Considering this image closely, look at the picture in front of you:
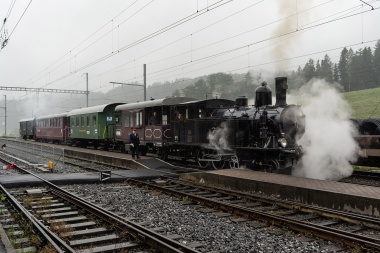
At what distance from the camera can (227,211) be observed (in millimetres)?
7598

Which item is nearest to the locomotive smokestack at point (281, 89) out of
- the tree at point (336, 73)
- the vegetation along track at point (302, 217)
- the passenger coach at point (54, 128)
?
the vegetation along track at point (302, 217)

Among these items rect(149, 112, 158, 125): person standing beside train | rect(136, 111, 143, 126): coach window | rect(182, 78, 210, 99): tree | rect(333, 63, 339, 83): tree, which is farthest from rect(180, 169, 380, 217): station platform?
rect(333, 63, 339, 83): tree

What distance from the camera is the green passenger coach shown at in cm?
2395

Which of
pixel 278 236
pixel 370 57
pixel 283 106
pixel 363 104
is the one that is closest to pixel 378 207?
pixel 278 236

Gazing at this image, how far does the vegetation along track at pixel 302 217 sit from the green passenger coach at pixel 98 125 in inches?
581

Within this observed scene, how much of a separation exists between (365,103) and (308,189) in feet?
133

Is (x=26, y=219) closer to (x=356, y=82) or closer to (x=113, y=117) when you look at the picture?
(x=113, y=117)

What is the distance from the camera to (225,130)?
1351 centimetres

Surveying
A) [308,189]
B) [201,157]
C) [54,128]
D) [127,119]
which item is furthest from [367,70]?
[308,189]

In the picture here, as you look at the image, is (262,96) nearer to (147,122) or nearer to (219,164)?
(219,164)

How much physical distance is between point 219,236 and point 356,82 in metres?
67.4

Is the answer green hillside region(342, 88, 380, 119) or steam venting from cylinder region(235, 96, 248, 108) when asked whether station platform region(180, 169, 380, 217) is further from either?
green hillside region(342, 88, 380, 119)

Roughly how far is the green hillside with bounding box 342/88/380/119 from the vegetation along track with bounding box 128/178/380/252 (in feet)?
110

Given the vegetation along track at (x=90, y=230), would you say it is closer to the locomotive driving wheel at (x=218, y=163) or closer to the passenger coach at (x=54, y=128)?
the locomotive driving wheel at (x=218, y=163)
